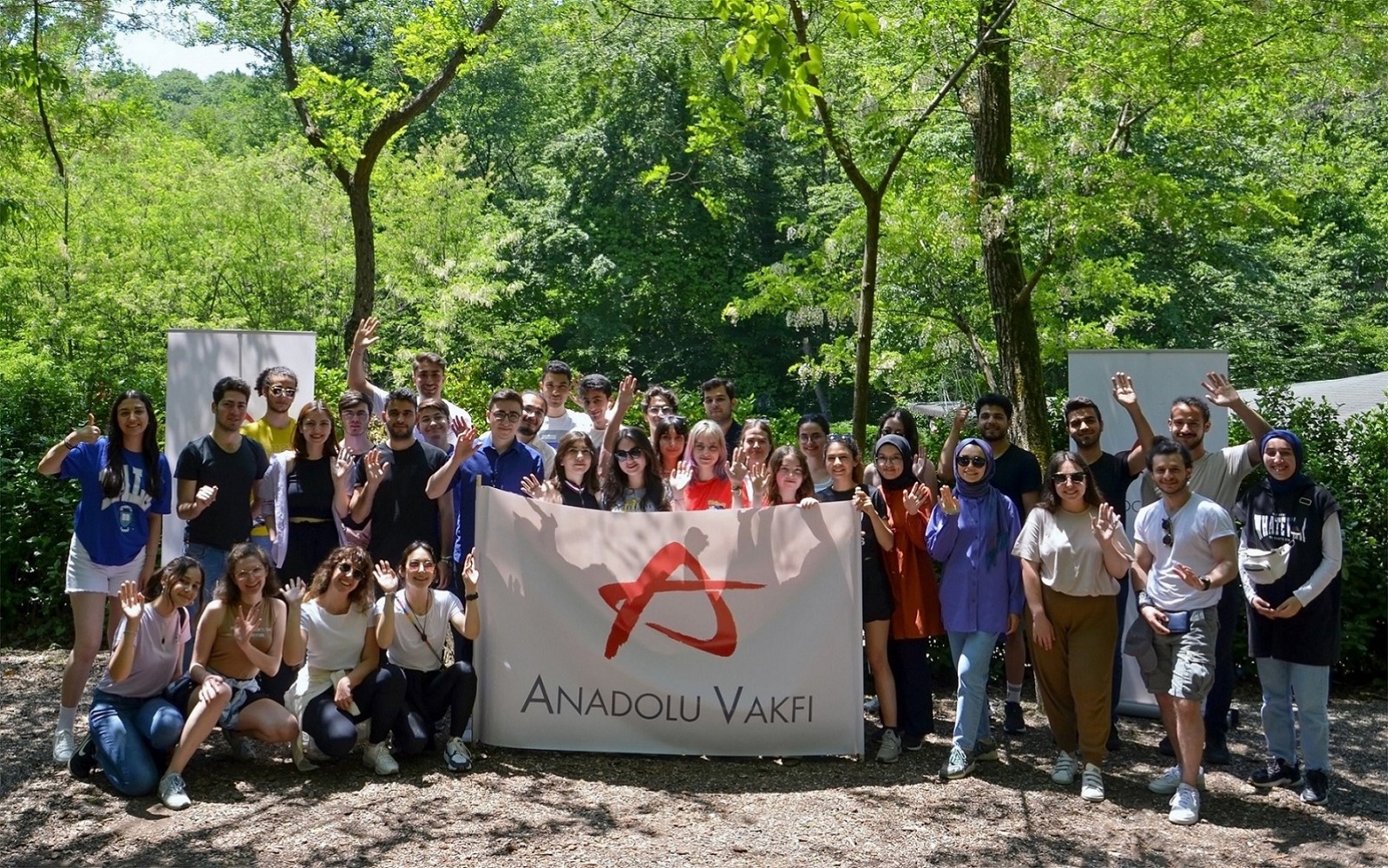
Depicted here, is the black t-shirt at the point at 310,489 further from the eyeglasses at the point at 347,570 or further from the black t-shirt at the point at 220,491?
the eyeglasses at the point at 347,570

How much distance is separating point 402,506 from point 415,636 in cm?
78

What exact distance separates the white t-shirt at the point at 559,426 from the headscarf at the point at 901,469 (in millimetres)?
2072

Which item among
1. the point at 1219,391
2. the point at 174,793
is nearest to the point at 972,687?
the point at 1219,391

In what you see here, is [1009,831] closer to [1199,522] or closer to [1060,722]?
[1060,722]

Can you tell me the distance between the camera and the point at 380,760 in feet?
21.2

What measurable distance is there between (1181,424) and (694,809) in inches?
122

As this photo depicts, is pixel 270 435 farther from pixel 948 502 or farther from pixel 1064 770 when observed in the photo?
pixel 1064 770

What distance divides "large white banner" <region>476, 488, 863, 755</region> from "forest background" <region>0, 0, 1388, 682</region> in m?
2.40

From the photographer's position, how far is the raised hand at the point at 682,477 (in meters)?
7.21

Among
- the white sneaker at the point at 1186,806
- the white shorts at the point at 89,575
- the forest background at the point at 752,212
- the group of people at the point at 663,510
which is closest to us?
the white sneaker at the point at 1186,806

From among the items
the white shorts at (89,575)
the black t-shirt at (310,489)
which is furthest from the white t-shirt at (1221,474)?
the white shorts at (89,575)

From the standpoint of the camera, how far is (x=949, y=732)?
24.0ft

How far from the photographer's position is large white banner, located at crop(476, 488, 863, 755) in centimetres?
677

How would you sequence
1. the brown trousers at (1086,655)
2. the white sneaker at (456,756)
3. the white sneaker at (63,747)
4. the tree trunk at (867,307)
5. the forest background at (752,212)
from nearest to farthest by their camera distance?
1. the brown trousers at (1086,655)
2. the white sneaker at (456,756)
3. the white sneaker at (63,747)
4. the tree trunk at (867,307)
5. the forest background at (752,212)
